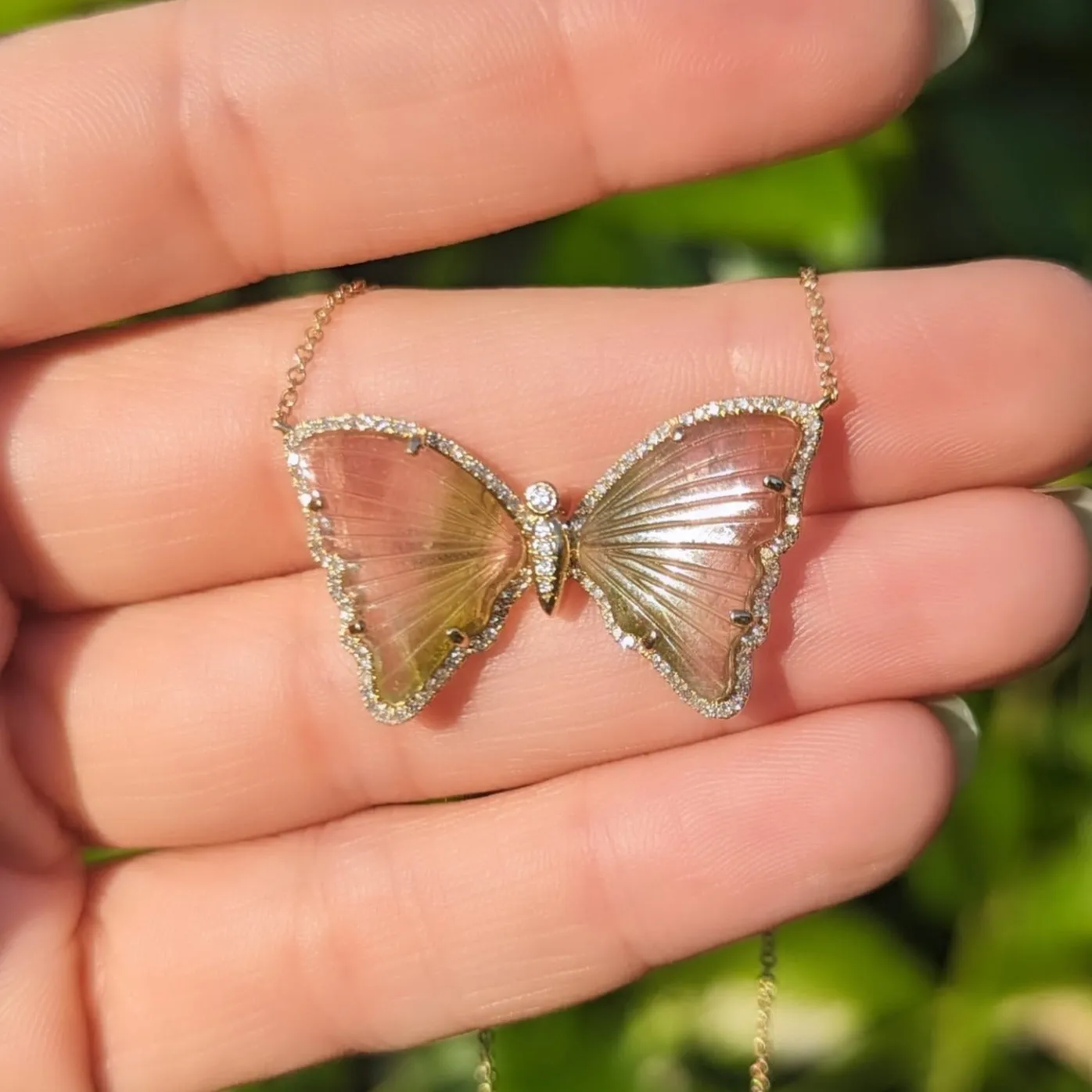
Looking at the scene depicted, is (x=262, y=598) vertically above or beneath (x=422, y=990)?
above

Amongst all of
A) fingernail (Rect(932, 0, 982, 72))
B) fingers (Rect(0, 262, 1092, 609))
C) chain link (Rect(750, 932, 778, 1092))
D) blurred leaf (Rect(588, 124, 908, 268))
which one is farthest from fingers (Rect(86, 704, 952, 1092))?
fingernail (Rect(932, 0, 982, 72))

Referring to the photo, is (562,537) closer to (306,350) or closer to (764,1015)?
(306,350)

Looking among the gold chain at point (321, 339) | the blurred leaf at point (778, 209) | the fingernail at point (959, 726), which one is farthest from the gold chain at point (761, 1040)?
the blurred leaf at point (778, 209)

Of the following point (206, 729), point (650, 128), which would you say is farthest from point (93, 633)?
point (650, 128)

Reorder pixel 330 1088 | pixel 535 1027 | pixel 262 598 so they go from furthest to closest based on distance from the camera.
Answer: pixel 330 1088 < pixel 535 1027 < pixel 262 598

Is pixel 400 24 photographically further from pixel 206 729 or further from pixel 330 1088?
pixel 330 1088

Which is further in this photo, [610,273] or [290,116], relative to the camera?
[610,273]

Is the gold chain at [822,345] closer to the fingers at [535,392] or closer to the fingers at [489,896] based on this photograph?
the fingers at [535,392]
